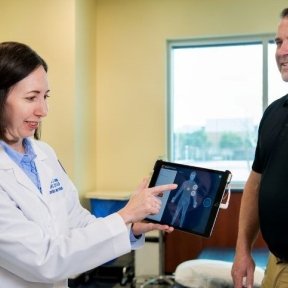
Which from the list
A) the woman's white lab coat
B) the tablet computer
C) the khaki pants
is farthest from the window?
the woman's white lab coat

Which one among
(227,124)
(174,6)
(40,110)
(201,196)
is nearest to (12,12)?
(174,6)

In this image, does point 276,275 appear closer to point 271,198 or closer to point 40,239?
point 271,198

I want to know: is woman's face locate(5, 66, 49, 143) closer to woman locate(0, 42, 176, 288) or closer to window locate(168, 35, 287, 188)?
woman locate(0, 42, 176, 288)

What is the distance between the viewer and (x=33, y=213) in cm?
108

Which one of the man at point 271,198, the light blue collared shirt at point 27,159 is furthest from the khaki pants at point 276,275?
the light blue collared shirt at point 27,159

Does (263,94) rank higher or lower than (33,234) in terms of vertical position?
higher

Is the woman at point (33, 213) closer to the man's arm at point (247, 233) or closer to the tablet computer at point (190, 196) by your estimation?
the tablet computer at point (190, 196)

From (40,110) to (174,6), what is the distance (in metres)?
2.81

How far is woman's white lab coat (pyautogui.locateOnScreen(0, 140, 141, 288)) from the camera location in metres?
0.99

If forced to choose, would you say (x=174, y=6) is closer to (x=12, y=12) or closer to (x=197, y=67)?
(x=197, y=67)

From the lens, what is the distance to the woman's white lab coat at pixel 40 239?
99 centimetres

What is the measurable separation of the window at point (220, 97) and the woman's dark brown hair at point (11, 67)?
2655 mm

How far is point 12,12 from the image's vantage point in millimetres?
3326

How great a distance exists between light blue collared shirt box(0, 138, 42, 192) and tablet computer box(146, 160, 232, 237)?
0.38 meters
